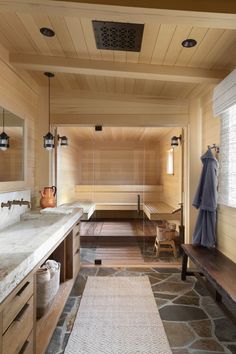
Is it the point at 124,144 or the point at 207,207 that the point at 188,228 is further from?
the point at 124,144

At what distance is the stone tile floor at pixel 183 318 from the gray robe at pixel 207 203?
1.84 ft

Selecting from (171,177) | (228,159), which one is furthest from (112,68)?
(171,177)

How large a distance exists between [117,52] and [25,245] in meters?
1.81

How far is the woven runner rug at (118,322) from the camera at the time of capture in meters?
1.76

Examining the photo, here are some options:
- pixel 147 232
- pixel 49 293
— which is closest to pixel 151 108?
pixel 147 232

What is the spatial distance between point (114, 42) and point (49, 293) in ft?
7.15

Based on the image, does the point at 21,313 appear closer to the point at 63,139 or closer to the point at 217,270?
the point at 217,270

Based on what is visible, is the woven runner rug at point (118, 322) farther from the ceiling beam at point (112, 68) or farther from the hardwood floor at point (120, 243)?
the ceiling beam at point (112, 68)

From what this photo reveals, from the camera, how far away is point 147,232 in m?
4.36

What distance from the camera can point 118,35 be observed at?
6.22 ft

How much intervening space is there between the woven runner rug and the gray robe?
843mm

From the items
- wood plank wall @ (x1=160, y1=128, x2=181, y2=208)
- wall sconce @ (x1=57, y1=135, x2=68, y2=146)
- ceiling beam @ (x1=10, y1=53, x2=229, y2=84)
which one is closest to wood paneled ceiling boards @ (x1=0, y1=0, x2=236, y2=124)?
ceiling beam @ (x1=10, y1=53, x2=229, y2=84)

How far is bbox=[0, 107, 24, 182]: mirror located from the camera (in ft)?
7.37

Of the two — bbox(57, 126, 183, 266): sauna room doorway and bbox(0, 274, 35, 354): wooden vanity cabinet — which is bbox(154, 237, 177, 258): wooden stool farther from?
bbox(0, 274, 35, 354): wooden vanity cabinet
